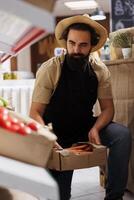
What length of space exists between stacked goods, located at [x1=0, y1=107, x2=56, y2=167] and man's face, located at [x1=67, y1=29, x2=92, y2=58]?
1269 millimetres

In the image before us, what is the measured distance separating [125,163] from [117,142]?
0.13m

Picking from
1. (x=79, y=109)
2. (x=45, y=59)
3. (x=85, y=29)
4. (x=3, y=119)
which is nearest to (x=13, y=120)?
(x=3, y=119)

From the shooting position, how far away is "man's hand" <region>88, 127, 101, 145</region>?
2025 millimetres

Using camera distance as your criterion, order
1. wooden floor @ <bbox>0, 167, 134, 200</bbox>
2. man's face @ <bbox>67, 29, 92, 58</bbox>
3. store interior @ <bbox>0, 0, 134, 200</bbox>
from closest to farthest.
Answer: store interior @ <bbox>0, 0, 134, 200</bbox> < man's face @ <bbox>67, 29, 92, 58</bbox> < wooden floor @ <bbox>0, 167, 134, 200</bbox>

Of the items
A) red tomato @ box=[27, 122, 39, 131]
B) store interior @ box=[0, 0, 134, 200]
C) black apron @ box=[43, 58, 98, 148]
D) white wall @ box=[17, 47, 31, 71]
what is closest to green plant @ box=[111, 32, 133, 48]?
store interior @ box=[0, 0, 134, 200]

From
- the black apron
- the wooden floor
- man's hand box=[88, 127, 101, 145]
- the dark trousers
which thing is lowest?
the wooden floor

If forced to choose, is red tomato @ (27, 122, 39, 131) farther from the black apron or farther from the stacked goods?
the black apron

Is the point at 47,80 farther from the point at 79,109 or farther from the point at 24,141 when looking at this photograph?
the point at 24,141

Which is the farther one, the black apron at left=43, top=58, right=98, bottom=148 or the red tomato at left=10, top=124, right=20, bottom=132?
the black apron at left=43, top=58, right=98, bottom=148

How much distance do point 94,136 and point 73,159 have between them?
299 millimetres

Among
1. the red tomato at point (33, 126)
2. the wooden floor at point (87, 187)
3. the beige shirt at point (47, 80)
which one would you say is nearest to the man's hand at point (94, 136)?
the beige shirt at point (47, 80)

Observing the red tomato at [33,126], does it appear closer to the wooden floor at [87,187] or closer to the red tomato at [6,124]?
the red tomato at [6,124]

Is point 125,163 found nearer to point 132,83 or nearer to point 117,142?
point 117,142

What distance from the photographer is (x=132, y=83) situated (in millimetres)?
2436
